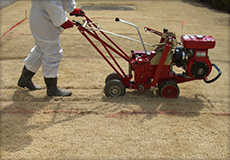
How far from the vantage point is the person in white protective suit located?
3207mm

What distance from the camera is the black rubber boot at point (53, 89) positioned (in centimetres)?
364

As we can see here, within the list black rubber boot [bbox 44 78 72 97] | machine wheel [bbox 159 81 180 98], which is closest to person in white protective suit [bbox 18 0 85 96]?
black rubber boot [bbox 44 78 72 97]

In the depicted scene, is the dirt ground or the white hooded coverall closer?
the dirt ground

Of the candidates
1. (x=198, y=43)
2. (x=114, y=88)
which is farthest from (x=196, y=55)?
(x=114, y=88)

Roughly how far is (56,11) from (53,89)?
43.8 inches

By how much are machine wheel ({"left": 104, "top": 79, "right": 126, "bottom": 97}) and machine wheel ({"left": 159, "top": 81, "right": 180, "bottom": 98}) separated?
0.53 metres

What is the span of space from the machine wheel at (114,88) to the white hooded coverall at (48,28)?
0.75m

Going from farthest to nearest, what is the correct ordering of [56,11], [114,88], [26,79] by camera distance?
1. [26,79]
2. [114,88]
3. [56,11]

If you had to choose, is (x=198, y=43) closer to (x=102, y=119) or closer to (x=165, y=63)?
(x=165, y=63)

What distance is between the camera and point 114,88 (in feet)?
11.9

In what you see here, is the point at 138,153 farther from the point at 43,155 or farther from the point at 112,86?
the point at 112,86

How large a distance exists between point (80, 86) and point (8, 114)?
3.92 feet

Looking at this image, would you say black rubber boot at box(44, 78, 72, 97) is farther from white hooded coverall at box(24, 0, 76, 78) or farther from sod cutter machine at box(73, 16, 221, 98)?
sod cutter machine at box(73, 16, 221, 98)

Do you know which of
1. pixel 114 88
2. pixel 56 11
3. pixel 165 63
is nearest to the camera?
pixel 56 11
